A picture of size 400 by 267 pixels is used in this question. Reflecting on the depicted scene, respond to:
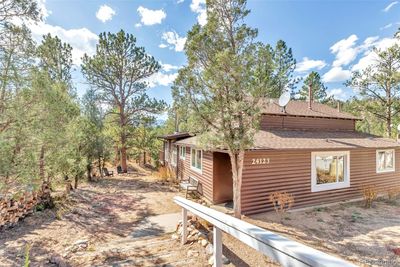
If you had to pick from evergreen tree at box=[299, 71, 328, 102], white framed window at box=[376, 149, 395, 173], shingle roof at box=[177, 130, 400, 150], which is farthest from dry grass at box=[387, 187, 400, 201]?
evergreen tree at box=[299, 71, 328, 102]

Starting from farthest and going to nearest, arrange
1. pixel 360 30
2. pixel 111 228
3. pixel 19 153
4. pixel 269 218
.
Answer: pixel 360 30, pixel 269 218, pixel 111 228, pixel 19 153

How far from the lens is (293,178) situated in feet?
28.2


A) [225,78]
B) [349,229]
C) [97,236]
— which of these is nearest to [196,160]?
[225,78]

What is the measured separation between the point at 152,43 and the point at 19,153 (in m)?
14.1

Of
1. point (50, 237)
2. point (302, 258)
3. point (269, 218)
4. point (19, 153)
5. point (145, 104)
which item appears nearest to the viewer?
point (302, 258)

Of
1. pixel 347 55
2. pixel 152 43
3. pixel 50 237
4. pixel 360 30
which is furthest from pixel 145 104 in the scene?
pixel 347 55

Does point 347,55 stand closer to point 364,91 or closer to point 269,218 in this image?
point 364,91

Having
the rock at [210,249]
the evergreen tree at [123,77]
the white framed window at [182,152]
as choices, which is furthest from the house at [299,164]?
the evergreen tree at [123,77]

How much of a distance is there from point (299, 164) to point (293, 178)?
0.64 metres

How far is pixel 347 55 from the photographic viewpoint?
81.1 feet

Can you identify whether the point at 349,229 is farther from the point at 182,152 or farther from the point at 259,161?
the point at 182,152

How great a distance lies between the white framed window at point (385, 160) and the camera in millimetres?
10859

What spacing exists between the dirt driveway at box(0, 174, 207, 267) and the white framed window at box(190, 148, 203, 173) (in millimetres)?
2001

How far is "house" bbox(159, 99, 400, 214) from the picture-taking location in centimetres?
797
